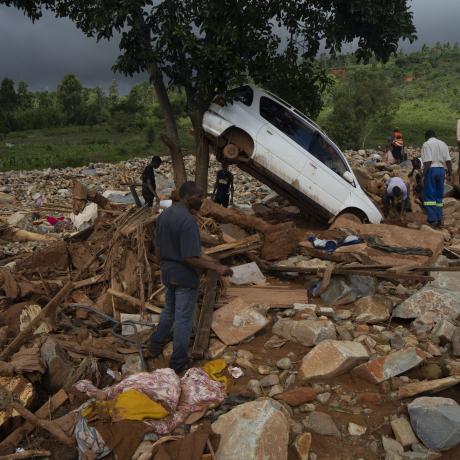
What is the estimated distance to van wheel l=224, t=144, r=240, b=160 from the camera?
8305mm

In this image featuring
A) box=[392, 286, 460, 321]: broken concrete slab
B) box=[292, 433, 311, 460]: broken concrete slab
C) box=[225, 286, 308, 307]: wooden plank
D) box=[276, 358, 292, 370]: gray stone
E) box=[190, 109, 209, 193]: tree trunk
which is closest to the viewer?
box=[292, 433, 311, 460]: broken concrete slab

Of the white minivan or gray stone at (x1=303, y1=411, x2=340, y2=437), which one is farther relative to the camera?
the white minivan

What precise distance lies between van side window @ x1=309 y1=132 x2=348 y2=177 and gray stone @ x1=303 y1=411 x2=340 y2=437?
5.47m

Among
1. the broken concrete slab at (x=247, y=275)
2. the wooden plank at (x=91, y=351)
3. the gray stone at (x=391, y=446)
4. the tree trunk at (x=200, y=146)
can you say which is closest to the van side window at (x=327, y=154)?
the tree trunk at (x=200, y=146)

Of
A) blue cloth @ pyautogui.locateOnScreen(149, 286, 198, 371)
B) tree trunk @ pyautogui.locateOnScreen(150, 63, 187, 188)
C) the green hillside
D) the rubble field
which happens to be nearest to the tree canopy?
tree trunk @ pyautogui.locateOnScreen(150, 63, 187, 188)

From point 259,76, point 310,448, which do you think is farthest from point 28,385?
point 259,76

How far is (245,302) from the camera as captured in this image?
17.4 ft

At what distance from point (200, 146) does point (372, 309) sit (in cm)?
480

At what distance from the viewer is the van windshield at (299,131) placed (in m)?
8.44

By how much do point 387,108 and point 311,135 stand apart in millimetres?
23238

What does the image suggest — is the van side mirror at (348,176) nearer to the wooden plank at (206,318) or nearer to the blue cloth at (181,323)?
the wooden plank at (206,318)

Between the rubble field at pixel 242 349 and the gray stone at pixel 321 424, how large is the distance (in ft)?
0.04

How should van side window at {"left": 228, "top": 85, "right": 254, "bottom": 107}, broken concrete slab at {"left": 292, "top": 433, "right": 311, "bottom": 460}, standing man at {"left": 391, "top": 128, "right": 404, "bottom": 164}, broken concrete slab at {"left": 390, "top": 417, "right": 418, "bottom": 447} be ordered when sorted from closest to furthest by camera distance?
broken concrete slab at {"left": 292, "top": 433, "right": 311, "bottom": 460} → broken concrete slab at {"left": 390, "top": 417, "right": 418, "bottom": 447} → van side window at {"left": 228, "top": 85, "right": 254, "bottom": 107} → standing man at {"left": 391, "top": 128, "right": 404, "bottom": 164}

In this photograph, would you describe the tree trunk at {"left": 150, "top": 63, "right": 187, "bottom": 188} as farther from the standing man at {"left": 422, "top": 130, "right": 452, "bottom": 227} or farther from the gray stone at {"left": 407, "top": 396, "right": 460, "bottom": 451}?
the gray stone at {"left": 407, "top": 396, "right": 460, "bottom": 451}
